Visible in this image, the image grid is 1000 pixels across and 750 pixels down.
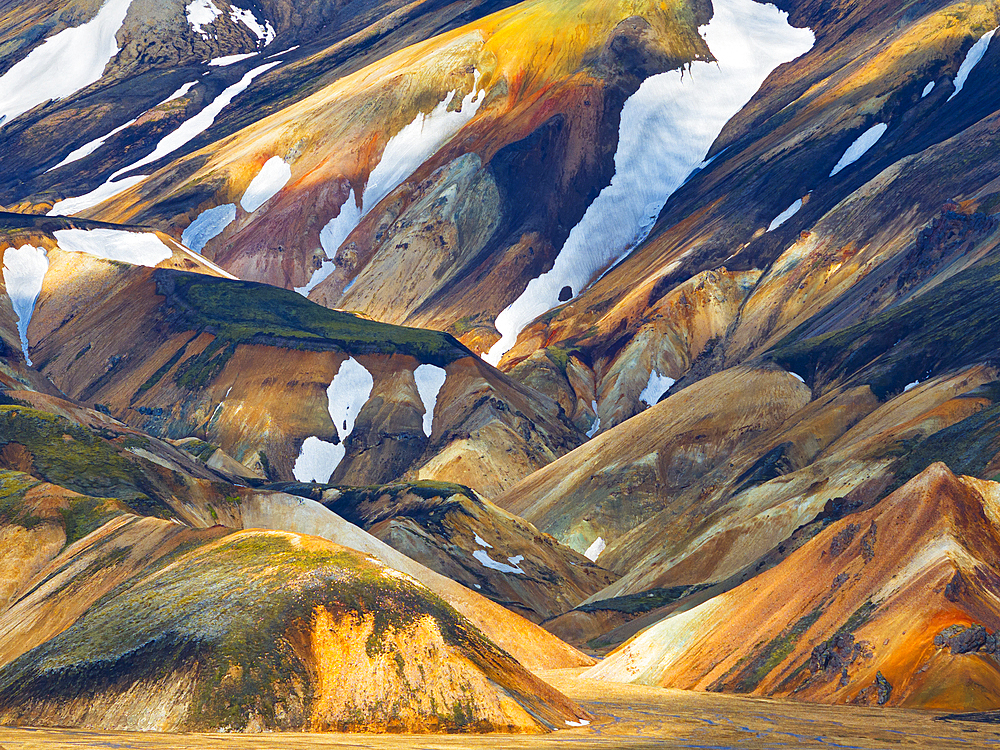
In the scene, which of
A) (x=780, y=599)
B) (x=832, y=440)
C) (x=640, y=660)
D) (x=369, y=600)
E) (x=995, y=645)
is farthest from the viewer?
(x=832, y=440)

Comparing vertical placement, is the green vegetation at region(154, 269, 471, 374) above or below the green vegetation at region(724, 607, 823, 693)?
below

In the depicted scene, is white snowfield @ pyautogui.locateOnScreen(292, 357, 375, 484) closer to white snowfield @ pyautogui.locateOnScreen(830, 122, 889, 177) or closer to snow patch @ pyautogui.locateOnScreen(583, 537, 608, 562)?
snow patch @ pyautogui.locateOnScreen(583, 537, 608, 562)

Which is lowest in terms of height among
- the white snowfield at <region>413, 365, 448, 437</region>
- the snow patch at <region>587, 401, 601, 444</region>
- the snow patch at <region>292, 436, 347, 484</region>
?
the snow patch at <region>587, 401, 601, 444</region>

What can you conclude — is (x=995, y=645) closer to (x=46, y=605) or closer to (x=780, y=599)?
(x=780, y=599)

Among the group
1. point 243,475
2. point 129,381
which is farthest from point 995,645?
point 129,381

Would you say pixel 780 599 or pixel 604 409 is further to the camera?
pixel 604 409

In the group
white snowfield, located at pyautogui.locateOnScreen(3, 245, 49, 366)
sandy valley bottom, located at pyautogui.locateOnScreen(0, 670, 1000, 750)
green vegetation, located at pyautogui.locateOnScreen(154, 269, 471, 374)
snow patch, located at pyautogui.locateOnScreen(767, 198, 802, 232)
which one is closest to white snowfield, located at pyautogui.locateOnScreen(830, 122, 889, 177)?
snow patch, located at pyautogui.locateOnScreen(767, 198, 802, 232)

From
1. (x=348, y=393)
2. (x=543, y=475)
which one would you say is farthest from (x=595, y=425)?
(x=348, y=393)
